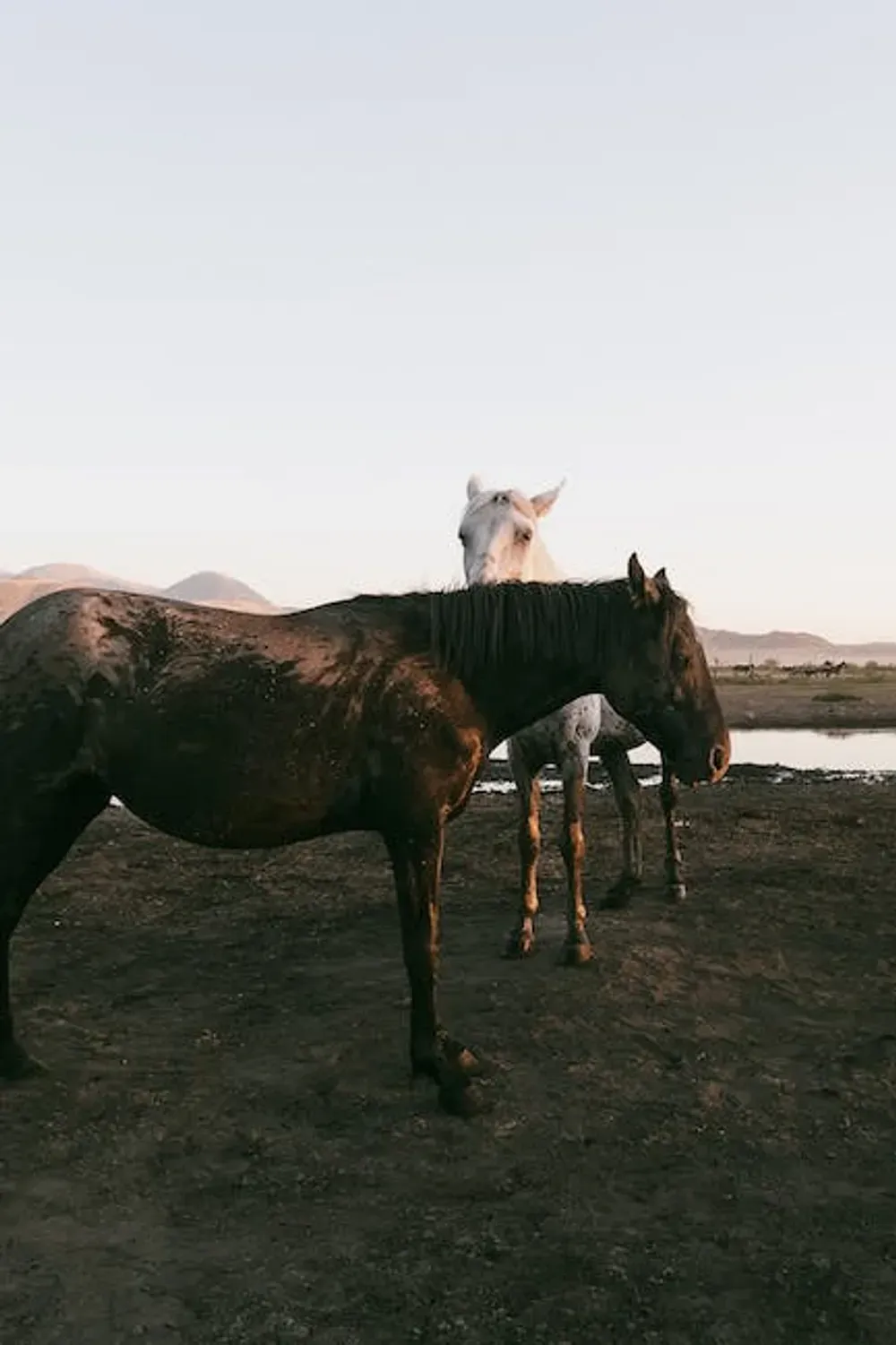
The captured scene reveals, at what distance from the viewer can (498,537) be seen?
758 cm

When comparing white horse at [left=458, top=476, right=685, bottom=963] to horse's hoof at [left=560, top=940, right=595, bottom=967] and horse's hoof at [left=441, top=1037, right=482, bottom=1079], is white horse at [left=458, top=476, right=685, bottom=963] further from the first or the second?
horse's hoof at [left=441, top=1037, right=482, bottom=1079]

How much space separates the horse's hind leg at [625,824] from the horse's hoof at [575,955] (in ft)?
6.76

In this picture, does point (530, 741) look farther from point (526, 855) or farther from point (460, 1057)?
point (460, 1057)

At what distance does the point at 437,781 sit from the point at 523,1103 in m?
1.61

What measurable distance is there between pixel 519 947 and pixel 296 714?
3110mm

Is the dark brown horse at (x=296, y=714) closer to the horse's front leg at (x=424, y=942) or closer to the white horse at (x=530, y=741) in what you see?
the horse's front leg at (x=424, y=942)

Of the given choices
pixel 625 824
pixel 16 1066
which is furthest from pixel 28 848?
pixel 625 824

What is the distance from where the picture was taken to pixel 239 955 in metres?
7.88

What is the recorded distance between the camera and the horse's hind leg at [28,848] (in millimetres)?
5152

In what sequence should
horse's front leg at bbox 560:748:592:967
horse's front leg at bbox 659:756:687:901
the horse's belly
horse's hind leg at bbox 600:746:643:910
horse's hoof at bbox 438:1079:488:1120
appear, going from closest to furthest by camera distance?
horse's hoof at bbox 438:1079:488:1120
the horse's belly
horse's front leg at bbox 560:748:592:967
horse's hind leg at bbox 600:746:643:910
horse's front leg at bbox 659:756:687:901

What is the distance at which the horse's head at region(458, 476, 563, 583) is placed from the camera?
24.5 ft

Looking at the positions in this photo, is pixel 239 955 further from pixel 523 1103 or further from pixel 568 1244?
pixel 568 1244

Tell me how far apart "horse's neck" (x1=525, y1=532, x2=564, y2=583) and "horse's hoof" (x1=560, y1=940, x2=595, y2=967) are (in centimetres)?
266

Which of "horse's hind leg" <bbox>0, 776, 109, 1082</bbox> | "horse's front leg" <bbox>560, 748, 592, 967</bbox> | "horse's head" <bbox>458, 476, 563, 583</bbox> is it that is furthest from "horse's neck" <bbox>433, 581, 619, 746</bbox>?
"horse's hind leg" <bbox>0, 776, 109, 1082</bbox>
